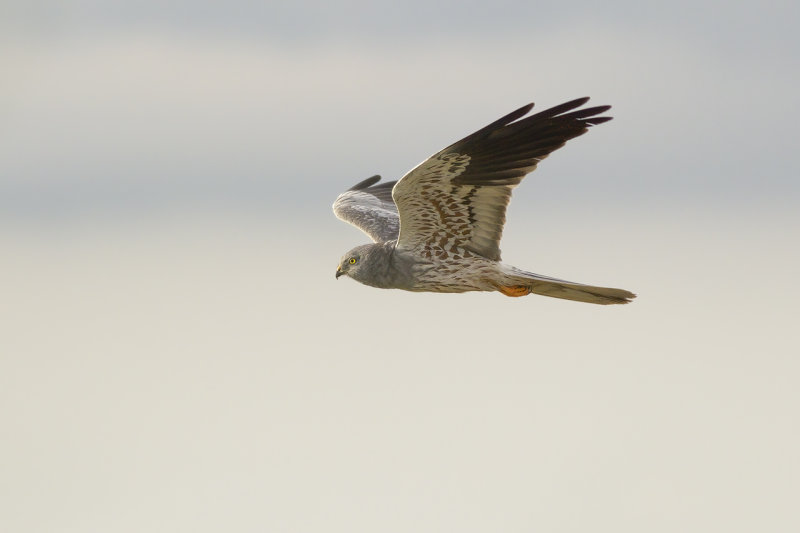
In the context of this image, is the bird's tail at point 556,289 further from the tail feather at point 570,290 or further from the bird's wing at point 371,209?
the bird's wing at point 371,209

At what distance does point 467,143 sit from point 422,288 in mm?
2782

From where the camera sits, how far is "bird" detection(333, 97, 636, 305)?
17.8m

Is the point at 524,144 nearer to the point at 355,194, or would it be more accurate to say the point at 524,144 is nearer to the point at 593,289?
the point at 593,289

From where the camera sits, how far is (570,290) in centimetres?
1898

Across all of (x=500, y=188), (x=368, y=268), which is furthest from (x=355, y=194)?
(x=500, y=188)

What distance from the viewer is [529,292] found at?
64.7 ft

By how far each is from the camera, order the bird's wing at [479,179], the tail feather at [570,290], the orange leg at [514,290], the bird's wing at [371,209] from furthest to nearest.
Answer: the bird's wing at [371,209] < the orange leg at [514,290] < the tail feather at [570,290] < the bird's wing at [479,179]

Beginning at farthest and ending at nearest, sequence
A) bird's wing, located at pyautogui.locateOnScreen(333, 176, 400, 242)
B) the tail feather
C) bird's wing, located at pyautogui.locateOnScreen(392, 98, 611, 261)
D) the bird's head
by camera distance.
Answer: bird's wing, located at pyautogui.locateOnScreen(333, 176, 400, 242), the bird's head, the tail feather, bird's wing, located at pyautogui.locateOnScreen(392, 98, 611, 261)

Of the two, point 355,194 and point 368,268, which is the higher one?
point 355,194

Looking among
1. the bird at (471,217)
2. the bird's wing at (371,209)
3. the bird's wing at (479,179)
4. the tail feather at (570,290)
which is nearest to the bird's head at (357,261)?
the bird at (471,217)

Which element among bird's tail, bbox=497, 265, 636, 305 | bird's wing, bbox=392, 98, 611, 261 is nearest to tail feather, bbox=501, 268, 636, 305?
bird's tail, bbox=497, 265, 636, 305

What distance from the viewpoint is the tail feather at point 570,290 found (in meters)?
18.7

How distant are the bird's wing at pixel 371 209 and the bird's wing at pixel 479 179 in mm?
3011

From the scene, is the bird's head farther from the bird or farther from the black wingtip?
the black wingtip
